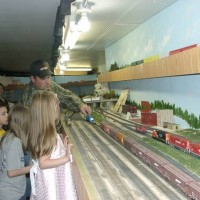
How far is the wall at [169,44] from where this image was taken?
2801 mm

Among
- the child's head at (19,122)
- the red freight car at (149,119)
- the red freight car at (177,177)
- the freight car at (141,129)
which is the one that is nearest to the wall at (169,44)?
the red freight car at (149,119)

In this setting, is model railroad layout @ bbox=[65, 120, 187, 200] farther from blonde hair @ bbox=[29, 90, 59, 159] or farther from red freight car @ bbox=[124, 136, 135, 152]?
blonde hair @ bbox=[29, 90, 59, 159]

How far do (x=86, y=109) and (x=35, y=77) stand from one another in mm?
761

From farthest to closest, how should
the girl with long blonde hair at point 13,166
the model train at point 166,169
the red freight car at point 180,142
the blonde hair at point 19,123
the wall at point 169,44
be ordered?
the wall at point 169,44 < the blonde hair at point 19,123 < the girl with long blonde hair at point 13,166 < the red freight car at point 180,142 < the model train at point 166,169

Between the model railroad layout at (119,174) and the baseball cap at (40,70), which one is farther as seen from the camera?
the baseball cap at (40,70)

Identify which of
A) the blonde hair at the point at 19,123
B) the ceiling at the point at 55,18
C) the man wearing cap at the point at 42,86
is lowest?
the blonde hair at the point at 19,123

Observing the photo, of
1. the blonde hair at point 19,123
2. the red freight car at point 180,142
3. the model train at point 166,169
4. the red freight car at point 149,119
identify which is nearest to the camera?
the model train at point 166,169

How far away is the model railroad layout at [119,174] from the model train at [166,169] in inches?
1.4

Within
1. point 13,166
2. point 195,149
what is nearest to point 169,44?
point 195,149

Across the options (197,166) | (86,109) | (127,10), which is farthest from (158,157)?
(127,10)

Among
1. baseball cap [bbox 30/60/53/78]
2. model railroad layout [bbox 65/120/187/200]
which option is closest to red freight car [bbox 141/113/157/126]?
model railroad layout [bbox 65/120/187/200]

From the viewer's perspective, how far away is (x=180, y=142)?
7.11ft

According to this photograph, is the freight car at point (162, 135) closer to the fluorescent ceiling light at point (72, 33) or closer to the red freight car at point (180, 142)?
the red freight car at point (180, 142)

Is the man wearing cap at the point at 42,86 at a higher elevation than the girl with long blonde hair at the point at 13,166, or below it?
higher
